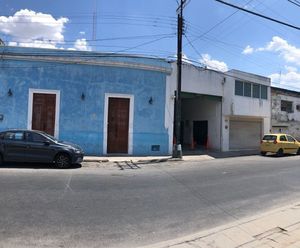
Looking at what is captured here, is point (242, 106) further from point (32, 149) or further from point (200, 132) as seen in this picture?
point (32, 149)

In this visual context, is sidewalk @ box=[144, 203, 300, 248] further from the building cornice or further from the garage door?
the garage door

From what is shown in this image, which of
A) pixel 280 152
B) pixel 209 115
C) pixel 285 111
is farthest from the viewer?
pixel 285 111

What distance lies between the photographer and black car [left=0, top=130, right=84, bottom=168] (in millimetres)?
15234

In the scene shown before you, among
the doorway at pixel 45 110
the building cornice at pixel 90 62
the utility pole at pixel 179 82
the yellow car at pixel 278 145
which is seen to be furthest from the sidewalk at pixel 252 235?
the yellow car at pixel 278 145

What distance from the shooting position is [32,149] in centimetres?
1525

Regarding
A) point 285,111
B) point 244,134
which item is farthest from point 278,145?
point 285,111

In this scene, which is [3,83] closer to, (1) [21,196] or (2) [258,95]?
(1) [21,196]

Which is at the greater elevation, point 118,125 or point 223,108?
point 223,108

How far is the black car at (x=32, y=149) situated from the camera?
15.2 metres

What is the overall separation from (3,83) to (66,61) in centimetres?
364

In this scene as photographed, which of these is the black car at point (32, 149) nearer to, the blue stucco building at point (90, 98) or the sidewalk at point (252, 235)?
the blue stucco building at point (90, 98)

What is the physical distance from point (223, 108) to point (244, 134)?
430 centimetres

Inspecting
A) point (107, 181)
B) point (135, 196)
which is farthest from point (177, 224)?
point (107, 181)

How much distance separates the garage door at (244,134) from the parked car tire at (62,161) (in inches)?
661
